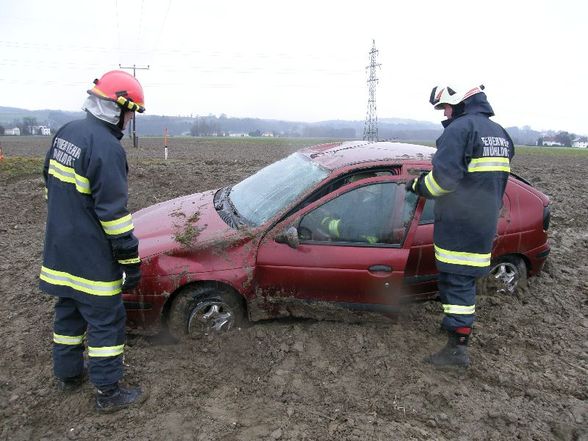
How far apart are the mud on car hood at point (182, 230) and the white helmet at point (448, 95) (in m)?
1.79

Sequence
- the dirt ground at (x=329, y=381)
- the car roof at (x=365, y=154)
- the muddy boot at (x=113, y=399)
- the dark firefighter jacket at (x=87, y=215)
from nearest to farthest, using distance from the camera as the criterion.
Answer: the dark firefighter jacket at (x=87, y=215)
the dirt ground at (x=329, y=381)
the muddy boot at (x=113, y=399)
the car roof at (x=365, y=154)

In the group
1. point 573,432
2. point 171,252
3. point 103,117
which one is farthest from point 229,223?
point 573,432

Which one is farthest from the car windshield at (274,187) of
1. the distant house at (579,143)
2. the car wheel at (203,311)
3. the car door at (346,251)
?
the distant house at (579,143)

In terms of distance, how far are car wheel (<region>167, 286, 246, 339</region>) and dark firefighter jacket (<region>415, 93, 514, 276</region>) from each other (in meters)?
1.66

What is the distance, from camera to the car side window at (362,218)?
3770 millimetres

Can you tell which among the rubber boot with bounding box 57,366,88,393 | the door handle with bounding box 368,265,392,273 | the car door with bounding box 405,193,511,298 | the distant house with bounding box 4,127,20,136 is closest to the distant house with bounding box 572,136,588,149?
the distant house with bounding box 4,127,20,136

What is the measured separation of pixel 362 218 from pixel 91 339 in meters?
2.16

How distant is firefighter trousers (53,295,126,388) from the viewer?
9.87 feet

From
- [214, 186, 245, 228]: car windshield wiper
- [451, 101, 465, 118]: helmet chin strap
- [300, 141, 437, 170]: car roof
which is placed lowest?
[214, 186, 245, 228]: car windshield wiper

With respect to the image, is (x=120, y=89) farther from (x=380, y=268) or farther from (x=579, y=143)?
(x=579, y=143)

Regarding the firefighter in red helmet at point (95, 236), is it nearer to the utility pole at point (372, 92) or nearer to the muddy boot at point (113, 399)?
the muddy boot at point (113, 399)

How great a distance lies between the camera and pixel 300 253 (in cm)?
371

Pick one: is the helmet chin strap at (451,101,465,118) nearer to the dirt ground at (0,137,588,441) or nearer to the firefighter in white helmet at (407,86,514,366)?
the firefighter in white helmet at (407,86,514,366)

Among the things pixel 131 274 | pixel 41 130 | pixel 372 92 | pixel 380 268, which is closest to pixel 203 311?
pixel 131 274
